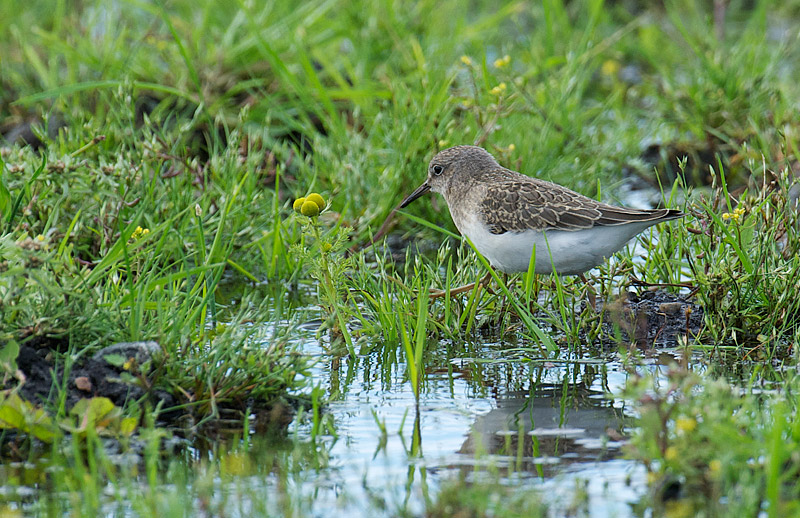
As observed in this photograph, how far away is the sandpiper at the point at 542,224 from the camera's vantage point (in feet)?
18.0

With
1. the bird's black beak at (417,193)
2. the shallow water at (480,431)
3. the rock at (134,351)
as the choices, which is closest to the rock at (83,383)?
the rock at (134,351)

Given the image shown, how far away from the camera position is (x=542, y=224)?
18.6 ft

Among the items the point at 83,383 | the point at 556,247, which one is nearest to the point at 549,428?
the point at 556,247

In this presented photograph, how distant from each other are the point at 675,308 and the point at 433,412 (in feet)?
5.94

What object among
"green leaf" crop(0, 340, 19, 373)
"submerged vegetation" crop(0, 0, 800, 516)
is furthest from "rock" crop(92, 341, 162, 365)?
"green leaf" crop(0, 340, 19, 373)

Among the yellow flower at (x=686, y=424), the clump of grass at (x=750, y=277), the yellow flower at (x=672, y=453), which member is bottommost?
the yellow flower at (x=672, y=453)

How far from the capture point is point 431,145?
7.21 meters

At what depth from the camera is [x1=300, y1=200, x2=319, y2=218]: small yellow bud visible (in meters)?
5.22

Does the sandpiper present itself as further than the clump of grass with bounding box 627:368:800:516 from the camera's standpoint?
Yes

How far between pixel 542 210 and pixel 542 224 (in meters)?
0.09

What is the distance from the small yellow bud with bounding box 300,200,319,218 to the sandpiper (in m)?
1.02

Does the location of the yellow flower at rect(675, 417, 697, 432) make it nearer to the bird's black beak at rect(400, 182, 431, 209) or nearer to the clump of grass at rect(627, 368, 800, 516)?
the clump of grass at rect(627, 368, 800, 516)

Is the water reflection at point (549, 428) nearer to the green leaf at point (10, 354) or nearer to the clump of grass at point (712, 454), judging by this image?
the clump of grass at point (712, 454)

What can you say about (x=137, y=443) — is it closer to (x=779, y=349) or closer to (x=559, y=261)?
(x=559, y=261)
